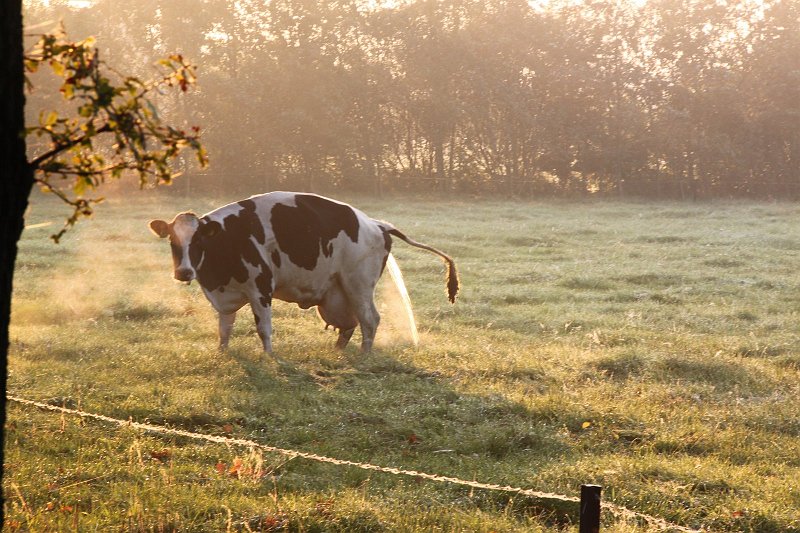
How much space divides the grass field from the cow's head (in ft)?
2.71

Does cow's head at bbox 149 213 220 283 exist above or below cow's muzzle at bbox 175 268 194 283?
above

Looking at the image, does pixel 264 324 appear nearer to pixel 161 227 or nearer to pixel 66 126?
pixel 161 227

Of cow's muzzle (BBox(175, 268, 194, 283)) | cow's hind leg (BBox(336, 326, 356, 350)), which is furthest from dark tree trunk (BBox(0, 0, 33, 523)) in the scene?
cow's hind leg (BBox(336, 326, 356, 350))

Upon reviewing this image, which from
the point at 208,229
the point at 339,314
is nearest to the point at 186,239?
the point at 208,229

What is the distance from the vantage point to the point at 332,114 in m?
41.9

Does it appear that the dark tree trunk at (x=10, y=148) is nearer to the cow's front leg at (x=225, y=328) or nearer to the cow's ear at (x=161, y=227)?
the cow's ear at (x=161, y=227)

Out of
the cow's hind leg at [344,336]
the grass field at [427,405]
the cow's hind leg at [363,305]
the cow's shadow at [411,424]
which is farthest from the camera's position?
the cow's hind leg at [344,336]

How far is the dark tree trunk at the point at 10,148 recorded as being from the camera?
3.25 m

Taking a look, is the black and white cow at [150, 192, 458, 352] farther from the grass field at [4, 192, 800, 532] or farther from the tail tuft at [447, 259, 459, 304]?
the tail tuft at [447, 259, 459, 304]

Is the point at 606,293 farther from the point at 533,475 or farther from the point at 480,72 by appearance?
the point at 480,72

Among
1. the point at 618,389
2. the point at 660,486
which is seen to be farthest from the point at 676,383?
the point at 660,486

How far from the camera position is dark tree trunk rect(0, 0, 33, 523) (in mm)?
3250

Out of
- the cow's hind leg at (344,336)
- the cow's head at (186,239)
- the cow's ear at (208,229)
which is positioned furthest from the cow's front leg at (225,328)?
the cow's hind leg at (344,336)

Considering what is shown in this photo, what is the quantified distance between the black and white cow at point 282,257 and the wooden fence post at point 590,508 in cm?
708
